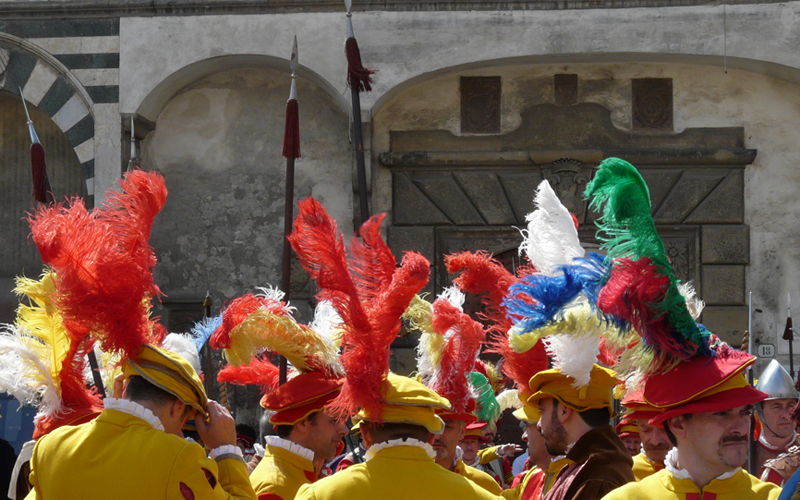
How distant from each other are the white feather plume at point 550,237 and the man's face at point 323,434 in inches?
41.0

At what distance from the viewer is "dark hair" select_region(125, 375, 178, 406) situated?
2.85m

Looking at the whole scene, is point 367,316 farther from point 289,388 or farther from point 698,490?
point 698,490

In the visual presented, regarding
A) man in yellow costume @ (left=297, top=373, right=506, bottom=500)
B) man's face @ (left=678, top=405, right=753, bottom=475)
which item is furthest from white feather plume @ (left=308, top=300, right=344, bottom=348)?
man's face @ (left=678, top=405, right=753, bottom=475)

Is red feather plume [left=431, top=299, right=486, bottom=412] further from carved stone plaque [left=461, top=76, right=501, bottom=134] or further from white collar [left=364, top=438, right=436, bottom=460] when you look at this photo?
carved stone plaque [left=461, top=76, right=501, bottom=134]

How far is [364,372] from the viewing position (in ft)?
9.47

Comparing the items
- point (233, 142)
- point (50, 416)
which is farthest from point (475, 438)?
point (233, 142)

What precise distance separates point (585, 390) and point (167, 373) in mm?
1458

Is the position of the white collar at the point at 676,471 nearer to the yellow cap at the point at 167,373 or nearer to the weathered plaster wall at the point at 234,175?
the yellow cap at the point at 167,373

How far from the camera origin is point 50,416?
351 cm

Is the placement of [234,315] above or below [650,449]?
above

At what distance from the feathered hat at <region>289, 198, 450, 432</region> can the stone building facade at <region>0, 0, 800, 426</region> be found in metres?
6.46

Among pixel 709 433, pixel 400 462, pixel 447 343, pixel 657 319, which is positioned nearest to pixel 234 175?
pixel 447 343

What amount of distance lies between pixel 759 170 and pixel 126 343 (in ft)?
26.8

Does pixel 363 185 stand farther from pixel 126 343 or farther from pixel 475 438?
pixel 126 343
